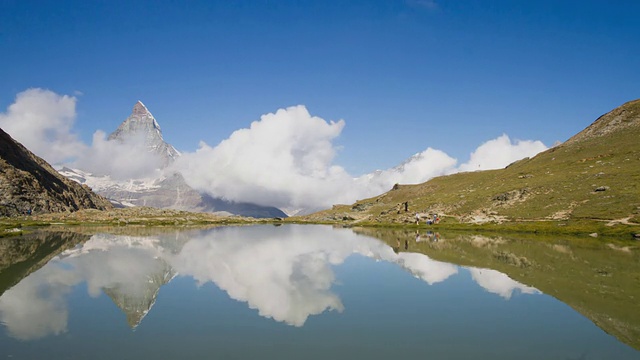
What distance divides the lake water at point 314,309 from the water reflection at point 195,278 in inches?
5.2

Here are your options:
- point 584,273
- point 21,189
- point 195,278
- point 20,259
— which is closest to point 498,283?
point 584,273

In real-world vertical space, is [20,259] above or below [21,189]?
below

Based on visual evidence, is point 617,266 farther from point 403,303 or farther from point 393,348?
point 393,348


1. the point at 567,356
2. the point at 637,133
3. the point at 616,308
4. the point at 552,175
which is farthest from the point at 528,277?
the point at 637,133

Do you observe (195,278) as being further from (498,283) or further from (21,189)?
(21,189)

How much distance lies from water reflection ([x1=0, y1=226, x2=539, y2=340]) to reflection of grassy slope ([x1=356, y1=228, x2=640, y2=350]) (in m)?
3.16

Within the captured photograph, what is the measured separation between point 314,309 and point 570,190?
418 ft

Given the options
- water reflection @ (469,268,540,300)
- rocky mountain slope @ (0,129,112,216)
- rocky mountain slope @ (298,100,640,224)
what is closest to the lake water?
water reflection @ (469,268,540,300)

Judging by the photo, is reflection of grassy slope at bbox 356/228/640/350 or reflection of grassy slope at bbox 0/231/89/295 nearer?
reflection of grassy slope at bbox 356/228/640/350

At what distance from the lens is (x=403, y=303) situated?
2955cm

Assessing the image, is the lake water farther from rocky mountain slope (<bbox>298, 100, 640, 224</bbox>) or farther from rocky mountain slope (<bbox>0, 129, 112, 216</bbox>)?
rocky mountain slope (<bbox>0, 129, 112, 216</bbox>)

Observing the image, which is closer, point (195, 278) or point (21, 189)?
point (195, 278)

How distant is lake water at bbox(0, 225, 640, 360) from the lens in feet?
63.4

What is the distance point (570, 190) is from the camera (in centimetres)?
12694
